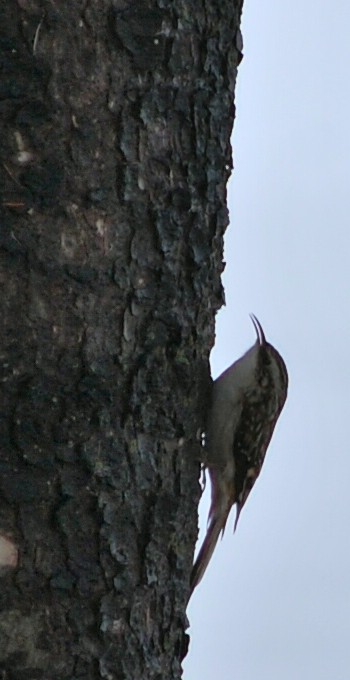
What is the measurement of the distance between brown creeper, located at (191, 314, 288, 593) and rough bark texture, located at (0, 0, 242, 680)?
0.88 meters

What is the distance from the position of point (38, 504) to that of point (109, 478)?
0.44ft

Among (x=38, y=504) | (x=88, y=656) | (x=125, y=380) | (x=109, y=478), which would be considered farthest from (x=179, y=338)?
(x=88, y=656)

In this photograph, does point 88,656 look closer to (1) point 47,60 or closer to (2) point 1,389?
(2) point 1,389

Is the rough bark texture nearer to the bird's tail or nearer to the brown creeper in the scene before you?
the bird's tail

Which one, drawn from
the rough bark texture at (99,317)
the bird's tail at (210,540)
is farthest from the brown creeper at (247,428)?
the rough bark texture at (99,317)

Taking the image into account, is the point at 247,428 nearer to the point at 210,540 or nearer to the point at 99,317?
the point at 210,540

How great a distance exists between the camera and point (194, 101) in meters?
1.82

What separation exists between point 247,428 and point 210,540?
0.31 meters

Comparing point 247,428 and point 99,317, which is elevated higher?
point 247,428

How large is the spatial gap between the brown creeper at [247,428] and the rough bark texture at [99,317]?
88 cm

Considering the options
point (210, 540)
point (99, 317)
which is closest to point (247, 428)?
point (210, 540)

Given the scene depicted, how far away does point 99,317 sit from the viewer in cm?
167

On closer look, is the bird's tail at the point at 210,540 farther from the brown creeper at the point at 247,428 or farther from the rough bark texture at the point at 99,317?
the rough bark texture at the point at 99,317

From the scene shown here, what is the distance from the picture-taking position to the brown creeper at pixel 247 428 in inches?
108
